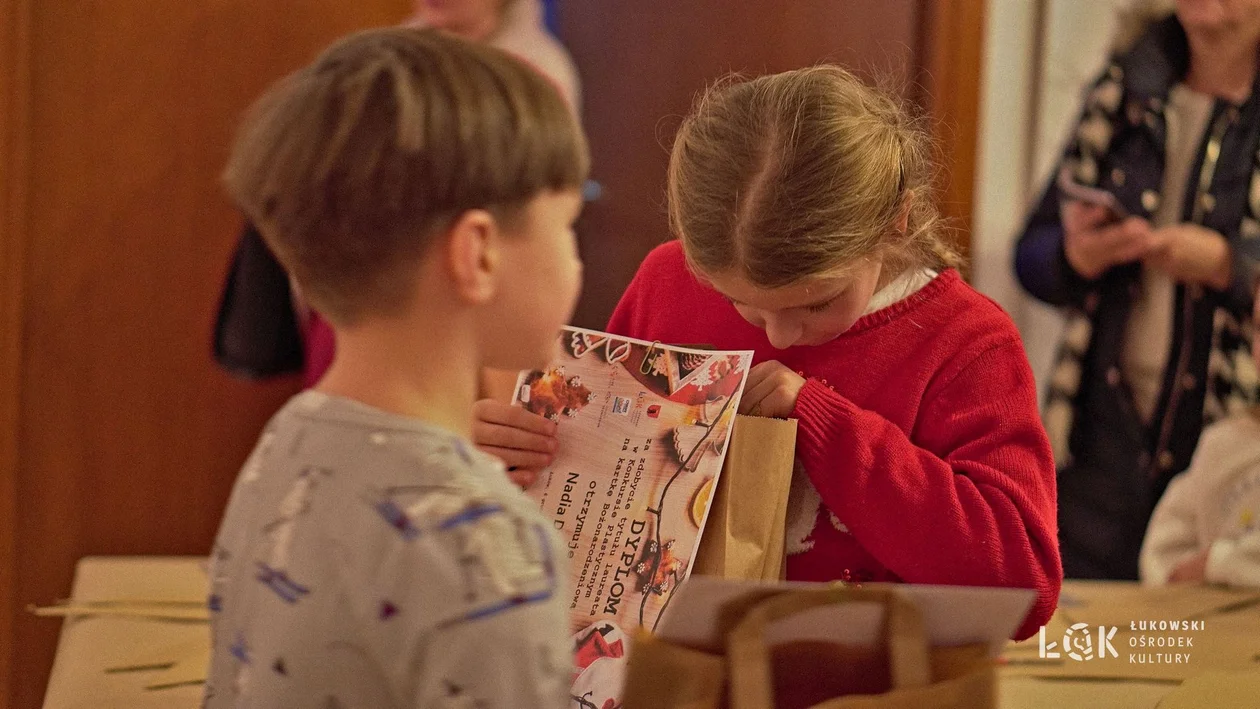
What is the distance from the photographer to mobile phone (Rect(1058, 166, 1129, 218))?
2.34m

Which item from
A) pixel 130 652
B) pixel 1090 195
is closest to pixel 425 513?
pixel 130 652

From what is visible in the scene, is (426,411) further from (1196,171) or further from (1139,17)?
(1139,17)

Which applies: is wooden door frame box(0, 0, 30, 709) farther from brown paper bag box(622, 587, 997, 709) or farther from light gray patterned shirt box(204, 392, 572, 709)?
brown paper bag box(622, 587, 997, 709)

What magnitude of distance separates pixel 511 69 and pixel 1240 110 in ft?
5.98

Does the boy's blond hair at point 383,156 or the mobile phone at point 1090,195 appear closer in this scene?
the boy's blond hair at point 383,156

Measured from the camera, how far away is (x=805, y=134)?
3.65 feet

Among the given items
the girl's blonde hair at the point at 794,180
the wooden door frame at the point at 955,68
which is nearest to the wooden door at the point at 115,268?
the wooden door frame at the point at 955,68

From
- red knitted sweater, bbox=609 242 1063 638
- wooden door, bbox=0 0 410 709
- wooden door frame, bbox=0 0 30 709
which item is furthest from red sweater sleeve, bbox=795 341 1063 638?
wooden door frame, bbox=0 0 30 709

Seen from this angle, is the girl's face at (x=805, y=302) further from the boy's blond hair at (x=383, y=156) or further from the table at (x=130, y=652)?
the table at (x=130, y=652)

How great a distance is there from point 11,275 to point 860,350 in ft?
6.05

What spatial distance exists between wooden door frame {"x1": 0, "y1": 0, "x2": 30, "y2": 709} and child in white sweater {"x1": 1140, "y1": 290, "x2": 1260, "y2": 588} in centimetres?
208

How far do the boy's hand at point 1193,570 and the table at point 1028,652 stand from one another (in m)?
0.08

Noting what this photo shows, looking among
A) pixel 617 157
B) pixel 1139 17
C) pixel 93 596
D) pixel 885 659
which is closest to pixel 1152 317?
pixel 1139 17

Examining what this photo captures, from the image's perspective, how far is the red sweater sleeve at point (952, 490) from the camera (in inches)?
43.1
